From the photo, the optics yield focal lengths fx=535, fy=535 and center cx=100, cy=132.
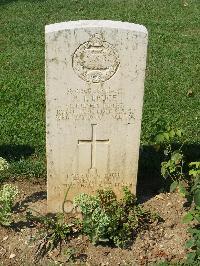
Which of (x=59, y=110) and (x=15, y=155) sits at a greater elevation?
(x=59, y=110)

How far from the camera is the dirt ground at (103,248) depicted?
4430mm

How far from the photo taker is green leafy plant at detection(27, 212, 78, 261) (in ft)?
14.7

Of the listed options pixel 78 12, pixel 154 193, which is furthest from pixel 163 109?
pixel 78 12

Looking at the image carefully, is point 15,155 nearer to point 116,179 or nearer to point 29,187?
point 29,187

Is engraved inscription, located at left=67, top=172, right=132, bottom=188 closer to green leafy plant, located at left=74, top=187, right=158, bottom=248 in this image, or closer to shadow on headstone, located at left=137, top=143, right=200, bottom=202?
green leafy plant, located at left=74, top=187, right=158, bottom=248

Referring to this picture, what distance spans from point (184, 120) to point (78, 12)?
15.4 ft

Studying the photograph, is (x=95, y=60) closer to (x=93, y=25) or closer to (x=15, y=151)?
(x=93, y=25)

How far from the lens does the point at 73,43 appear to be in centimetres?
414

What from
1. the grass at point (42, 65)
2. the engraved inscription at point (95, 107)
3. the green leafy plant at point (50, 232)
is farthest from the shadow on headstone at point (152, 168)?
the engraved inscription at point (95, 107)

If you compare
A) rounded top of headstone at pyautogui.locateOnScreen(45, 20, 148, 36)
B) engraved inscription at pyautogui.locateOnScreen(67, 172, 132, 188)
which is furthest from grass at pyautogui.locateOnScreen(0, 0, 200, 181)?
rounded top of headstone at pyautogui.locateOnScreen(45, 20, 148, 36)

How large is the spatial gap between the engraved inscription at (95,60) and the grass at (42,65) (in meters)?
1.54

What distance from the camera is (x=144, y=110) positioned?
6.79 meters

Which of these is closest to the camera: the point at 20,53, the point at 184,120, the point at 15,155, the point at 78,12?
the point at 15,155

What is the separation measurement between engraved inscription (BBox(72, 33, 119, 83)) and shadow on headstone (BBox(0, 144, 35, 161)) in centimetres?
177
